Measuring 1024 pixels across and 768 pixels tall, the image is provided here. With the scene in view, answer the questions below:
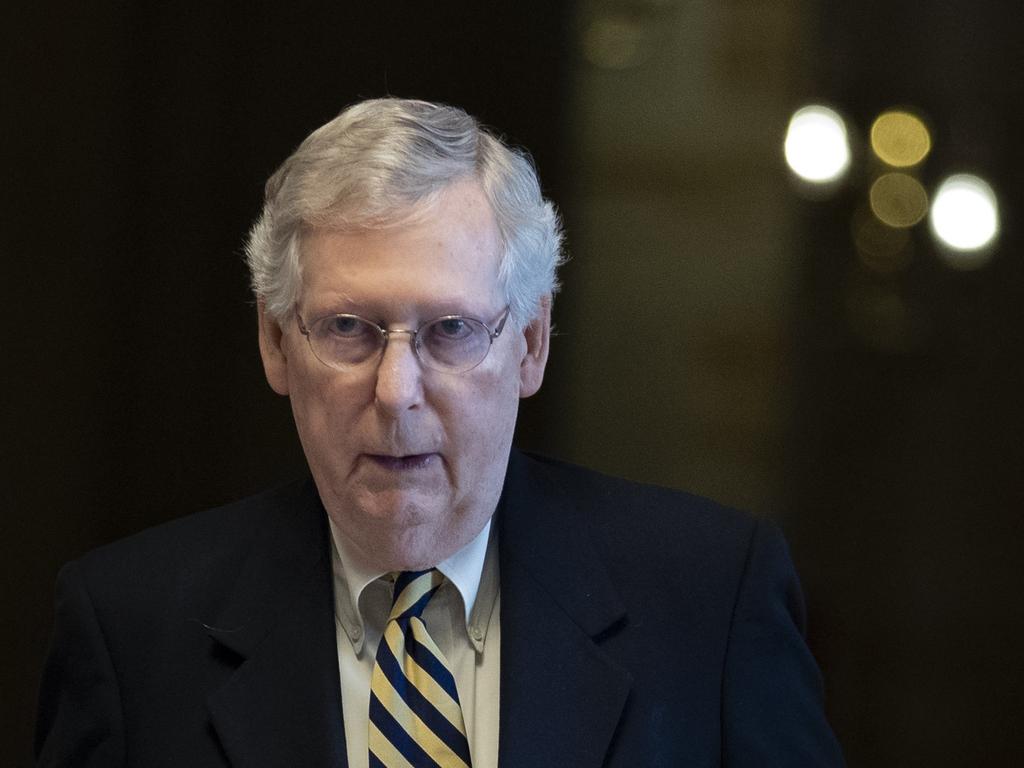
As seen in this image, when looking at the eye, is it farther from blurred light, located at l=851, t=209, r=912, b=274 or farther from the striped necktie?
blurred light, located at l=851, t=209, r=912, b=274

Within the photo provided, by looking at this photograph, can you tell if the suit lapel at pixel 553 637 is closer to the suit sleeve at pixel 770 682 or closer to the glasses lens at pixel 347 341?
the suit sleeve at pixel 770 682

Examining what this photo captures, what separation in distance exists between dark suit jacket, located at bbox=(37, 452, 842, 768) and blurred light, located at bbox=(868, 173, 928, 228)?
2.82 ft

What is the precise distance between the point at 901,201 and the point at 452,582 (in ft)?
4.16

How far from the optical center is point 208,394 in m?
2.97

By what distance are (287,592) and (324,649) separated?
0.12 metres

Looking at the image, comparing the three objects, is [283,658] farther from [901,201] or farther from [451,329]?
[901,201]

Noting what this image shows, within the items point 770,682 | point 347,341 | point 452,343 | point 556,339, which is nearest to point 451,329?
point 452,343

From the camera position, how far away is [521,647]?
6.84 ft

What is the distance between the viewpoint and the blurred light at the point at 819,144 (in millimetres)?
2846

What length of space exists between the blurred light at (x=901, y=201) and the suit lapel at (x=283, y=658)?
4.22ft

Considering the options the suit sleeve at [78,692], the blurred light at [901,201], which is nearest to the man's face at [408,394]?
the suit sleeve at [78,692]

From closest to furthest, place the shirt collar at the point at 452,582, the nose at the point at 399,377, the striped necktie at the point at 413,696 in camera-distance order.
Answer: the nose at the point at 399,377 → the striped necktie at the point at 413,696 → the shirt collar at the point at 452,582

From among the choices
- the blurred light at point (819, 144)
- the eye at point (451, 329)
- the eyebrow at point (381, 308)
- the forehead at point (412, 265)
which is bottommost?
the eye at point (451, 329)

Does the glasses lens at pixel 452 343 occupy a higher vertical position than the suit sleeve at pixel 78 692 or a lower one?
higher
